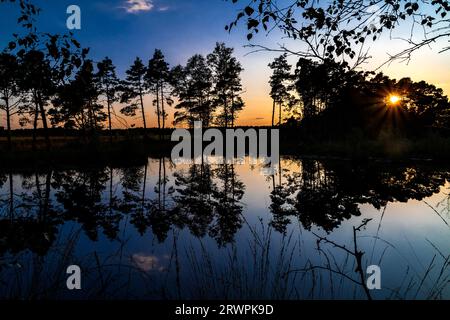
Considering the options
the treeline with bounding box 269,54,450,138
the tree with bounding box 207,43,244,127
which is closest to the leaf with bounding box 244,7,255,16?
the treeline with bounding box 269,54,450,138

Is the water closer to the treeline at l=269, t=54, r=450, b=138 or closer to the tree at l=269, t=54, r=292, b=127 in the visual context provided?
the treeline at l=269, t=54, r=450, b=138

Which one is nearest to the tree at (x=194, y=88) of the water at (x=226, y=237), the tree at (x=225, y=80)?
the tree at (x=225, y=80)

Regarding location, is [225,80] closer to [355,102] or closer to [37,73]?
[355,102]

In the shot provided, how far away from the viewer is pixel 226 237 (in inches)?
314

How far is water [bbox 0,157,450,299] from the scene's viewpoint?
5000 mm

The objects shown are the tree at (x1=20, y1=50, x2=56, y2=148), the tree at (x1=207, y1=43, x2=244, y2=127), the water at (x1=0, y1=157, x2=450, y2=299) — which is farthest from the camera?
the tree at (x1=207, y1=43, x2=244, y2=127)

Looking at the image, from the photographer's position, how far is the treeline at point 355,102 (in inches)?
132

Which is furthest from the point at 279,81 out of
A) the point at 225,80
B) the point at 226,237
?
the point at 226,237

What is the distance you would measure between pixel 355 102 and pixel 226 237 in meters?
38.0

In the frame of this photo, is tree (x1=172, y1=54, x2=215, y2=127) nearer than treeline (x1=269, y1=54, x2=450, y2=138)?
No

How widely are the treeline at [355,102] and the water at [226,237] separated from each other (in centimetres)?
147

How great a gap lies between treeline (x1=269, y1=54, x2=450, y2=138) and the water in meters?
1.47
